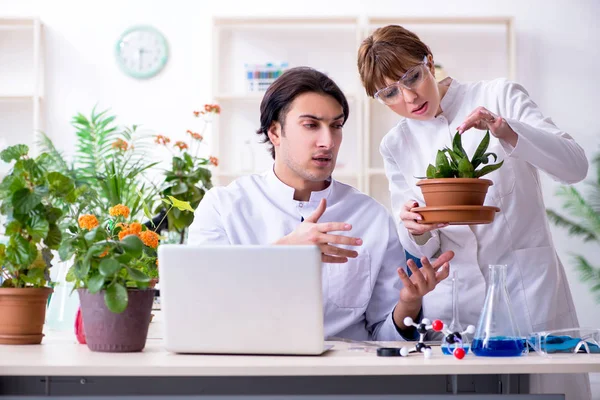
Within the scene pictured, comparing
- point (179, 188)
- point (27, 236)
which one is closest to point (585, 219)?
point (179, 188)

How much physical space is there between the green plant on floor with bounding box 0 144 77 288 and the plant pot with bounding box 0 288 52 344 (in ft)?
0.10

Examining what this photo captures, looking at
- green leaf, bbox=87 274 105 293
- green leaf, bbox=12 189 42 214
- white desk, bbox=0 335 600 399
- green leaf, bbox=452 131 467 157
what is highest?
green leaf, bbox=452 131 467 157

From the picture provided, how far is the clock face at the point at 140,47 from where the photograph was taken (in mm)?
5242

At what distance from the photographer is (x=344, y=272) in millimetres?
2119

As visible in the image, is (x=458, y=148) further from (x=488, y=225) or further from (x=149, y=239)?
(x=149, y=239)

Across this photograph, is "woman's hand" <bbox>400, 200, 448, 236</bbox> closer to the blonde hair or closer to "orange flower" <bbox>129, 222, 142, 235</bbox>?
the blonde hair

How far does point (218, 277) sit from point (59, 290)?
967 mm

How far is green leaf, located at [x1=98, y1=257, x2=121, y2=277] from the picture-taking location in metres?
1.45

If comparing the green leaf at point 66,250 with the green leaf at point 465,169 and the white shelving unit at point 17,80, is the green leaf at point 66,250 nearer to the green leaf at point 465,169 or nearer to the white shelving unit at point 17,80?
the green leaf at point 465,169

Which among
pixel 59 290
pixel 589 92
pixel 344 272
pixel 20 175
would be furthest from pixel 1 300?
A: pixel 589 92

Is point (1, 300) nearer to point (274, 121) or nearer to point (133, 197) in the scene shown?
point (274, 121)

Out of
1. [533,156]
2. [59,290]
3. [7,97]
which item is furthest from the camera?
[7,97]

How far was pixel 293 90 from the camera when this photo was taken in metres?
2.28

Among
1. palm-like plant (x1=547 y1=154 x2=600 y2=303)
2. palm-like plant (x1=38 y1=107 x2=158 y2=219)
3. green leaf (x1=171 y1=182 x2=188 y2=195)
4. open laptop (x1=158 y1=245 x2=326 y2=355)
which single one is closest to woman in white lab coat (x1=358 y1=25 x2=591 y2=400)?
open laptop (x1=158 y1=245 x2=326 y2=355)
